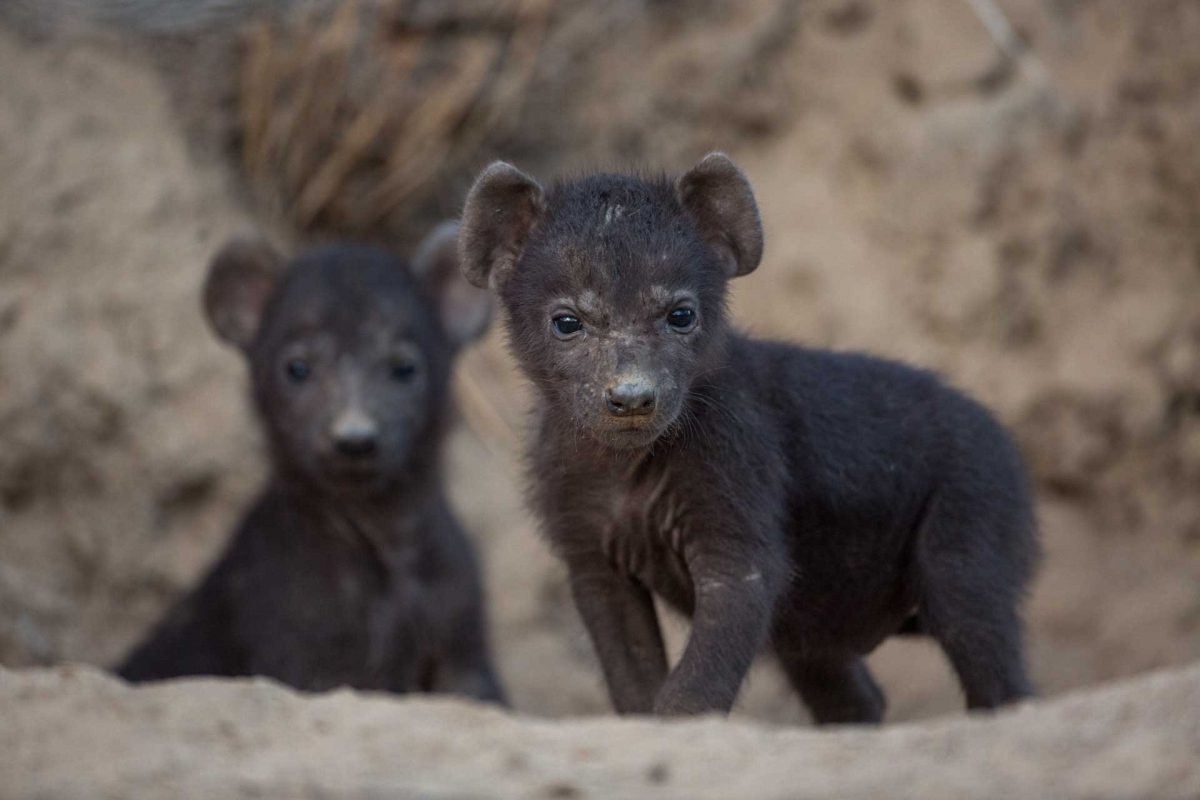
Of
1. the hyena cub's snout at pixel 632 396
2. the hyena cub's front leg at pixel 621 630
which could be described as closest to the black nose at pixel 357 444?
the hyena cub's front leg at pixel 621 630

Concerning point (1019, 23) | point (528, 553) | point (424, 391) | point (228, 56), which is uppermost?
point (1019, 23)

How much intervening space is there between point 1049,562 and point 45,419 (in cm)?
551

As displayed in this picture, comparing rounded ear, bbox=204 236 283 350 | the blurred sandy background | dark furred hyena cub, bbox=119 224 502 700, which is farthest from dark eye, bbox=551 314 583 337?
the blurred sandy background

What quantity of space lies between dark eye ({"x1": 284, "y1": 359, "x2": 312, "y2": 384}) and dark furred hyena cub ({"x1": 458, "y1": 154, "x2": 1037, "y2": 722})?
207 cm

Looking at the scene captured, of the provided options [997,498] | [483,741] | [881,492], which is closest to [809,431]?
[881,492]

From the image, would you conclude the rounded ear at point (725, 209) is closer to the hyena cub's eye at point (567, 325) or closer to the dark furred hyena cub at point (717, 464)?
the dark furred hyena cub at point (717, 464)

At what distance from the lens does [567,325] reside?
5.20 meters

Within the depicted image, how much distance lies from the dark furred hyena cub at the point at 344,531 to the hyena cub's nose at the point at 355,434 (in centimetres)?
5

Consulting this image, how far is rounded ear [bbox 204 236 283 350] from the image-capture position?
7.89 metres

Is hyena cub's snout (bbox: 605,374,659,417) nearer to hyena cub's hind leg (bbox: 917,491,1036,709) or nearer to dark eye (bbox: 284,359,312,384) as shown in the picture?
hyena cub's hind leg (bbox: 917,491,1036,709)

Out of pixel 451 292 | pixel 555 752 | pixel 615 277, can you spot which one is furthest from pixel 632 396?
pixel 451 292

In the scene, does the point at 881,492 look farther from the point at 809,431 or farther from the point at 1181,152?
the point at 1181,152

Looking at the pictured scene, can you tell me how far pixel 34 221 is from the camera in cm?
886

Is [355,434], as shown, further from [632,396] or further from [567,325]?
[632,396]
